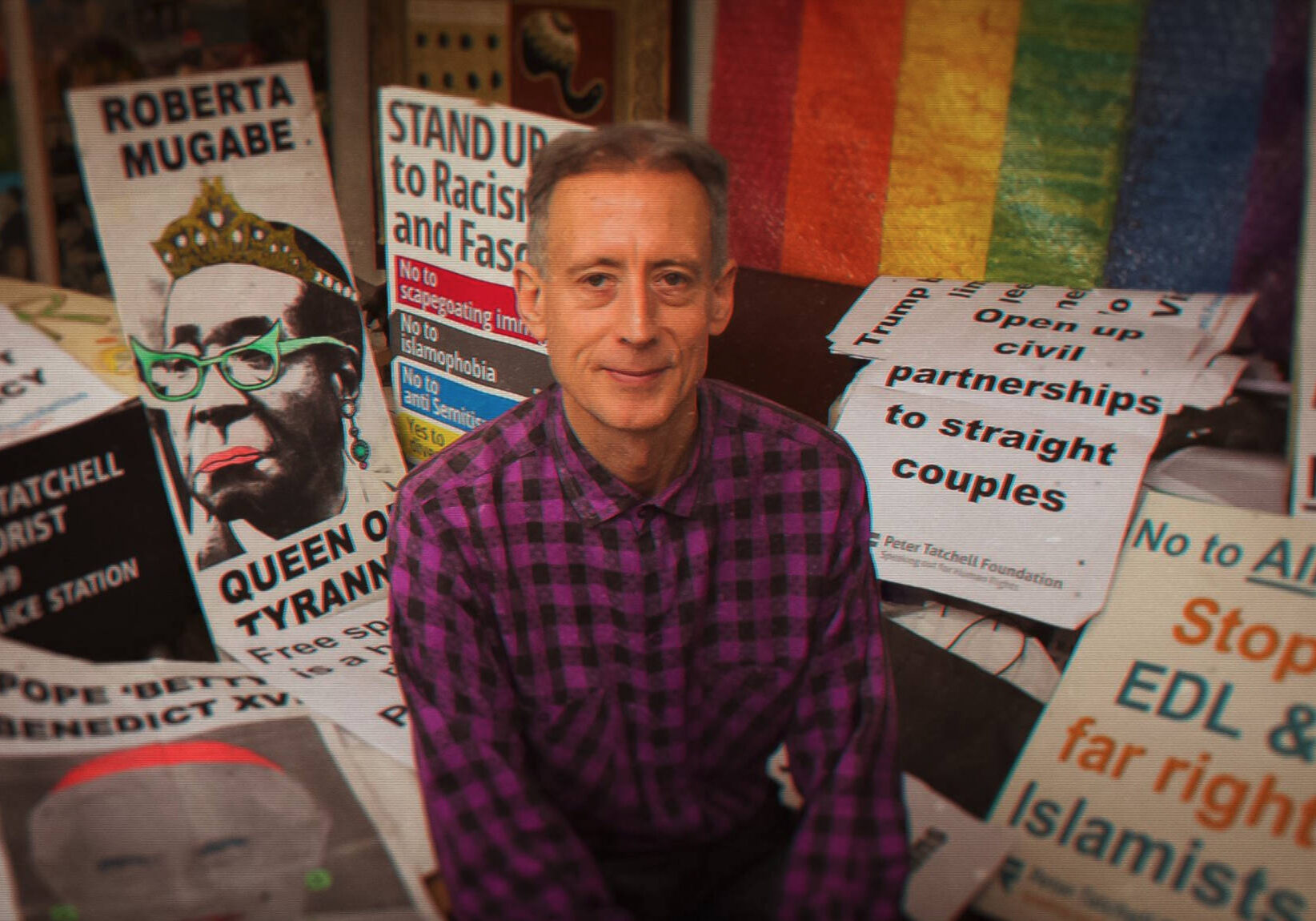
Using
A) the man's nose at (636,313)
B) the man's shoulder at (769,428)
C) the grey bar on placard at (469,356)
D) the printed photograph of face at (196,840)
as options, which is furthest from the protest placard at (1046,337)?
the printed photograph of face at (196,840)

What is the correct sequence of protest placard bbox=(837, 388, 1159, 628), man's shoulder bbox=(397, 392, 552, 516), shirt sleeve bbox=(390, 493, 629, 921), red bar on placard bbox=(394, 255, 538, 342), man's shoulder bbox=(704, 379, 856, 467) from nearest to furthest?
shirt sleeve bbox=(390, 493, 629, 921)
man's shoulder bbox=(397, 392, 552, 516)
man's shoulder bbox=(704, 379, 856, 467)
protest placard bbox=(837, 388, 1159, 628)
red bar on placard bbox=(394, 255, 538, 342)

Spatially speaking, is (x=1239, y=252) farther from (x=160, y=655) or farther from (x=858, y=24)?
(x=160, y=655)

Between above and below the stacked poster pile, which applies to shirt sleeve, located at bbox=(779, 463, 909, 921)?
below

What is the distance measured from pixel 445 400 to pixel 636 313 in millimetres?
587

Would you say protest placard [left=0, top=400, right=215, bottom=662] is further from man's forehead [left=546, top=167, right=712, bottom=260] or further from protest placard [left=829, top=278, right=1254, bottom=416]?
protest placard [left=829, top=278, right=1254, bottom=416]

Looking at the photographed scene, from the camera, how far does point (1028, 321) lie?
153cm

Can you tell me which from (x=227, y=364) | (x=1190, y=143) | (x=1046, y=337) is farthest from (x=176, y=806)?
(x=1190, y=143)

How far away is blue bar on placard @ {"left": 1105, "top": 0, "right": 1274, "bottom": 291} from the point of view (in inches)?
51.6

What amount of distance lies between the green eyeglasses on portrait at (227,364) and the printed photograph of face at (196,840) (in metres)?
0.48

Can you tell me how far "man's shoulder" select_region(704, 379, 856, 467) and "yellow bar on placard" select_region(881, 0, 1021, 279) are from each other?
0.44 m

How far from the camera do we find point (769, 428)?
1.29 m

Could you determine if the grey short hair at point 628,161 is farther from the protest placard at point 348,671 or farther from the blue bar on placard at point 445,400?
the protest placard at point 348,671

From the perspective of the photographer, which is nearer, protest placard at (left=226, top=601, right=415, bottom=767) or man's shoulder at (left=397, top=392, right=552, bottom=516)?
man's shoulder at (left=397, top=392, right=552, bottom=516)

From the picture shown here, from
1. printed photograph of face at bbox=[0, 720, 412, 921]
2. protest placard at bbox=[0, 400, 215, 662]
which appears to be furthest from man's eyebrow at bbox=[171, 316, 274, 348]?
printed photograph of face at bbox=[0, 720, 412, 921]
